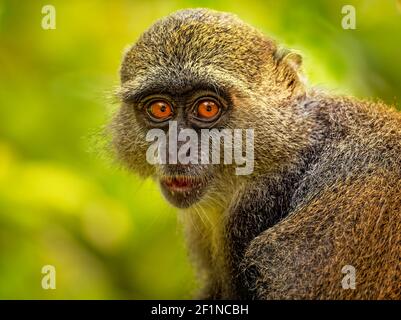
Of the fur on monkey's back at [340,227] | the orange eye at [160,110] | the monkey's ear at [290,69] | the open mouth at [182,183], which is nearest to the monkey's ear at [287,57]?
the monkey's ear at [290,69]

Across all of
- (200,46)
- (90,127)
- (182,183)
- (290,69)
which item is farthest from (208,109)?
(90,127)

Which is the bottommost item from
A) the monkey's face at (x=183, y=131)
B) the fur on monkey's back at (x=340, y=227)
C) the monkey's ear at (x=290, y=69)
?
the fur on monkey's back at (x=340, y=227)

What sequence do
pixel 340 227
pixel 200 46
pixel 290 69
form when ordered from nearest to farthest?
1. pixel 340 227
2. pixel 200 46
3. pixel 290 69

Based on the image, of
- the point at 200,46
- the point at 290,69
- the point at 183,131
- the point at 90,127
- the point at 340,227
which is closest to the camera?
the point at 340,227

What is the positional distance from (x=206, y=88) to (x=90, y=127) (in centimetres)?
249

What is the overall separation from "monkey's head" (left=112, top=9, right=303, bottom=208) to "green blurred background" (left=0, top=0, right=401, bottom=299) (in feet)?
3.37

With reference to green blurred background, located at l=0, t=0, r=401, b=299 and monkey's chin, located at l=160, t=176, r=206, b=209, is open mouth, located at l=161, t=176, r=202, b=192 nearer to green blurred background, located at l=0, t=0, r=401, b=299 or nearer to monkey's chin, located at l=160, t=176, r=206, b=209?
monkey's chin, located at l=160, t=176, r=206, b=209

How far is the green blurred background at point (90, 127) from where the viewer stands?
26.5ft

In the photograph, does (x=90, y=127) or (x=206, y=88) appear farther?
(x=90, y=127)

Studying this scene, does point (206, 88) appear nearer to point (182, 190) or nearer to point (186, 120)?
point (186, 120)

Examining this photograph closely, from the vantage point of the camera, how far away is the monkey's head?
6219 mm

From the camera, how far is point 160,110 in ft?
20.9

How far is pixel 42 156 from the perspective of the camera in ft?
28.7

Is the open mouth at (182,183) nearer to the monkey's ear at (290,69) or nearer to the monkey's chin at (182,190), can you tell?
the monkey's chin at (182,190)
